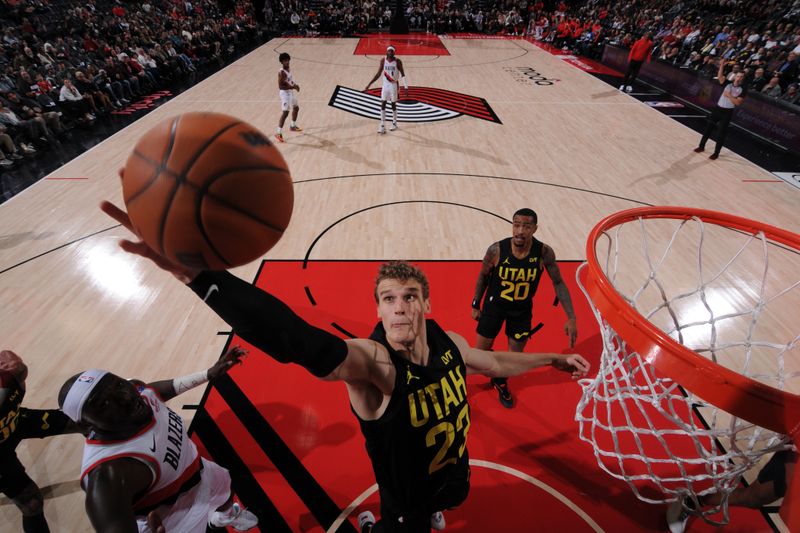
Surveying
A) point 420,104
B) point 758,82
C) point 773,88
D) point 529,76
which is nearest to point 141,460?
point 420,104

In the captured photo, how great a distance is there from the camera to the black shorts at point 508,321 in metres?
3.49

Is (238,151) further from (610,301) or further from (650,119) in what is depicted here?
(650,119)

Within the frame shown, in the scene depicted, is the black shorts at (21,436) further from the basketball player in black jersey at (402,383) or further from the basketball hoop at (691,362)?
the basketball hoop at (691,362)

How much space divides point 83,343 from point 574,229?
6.20 m

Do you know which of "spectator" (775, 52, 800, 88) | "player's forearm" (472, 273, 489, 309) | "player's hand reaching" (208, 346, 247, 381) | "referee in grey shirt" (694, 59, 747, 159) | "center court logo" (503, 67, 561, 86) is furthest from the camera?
"center court logo" (503, 67, 561, 86)

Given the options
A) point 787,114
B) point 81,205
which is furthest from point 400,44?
point 81,205

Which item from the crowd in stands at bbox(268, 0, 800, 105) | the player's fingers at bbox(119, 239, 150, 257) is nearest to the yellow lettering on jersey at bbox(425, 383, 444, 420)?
the player's fingers at bbox(119, 239, 150, 257)

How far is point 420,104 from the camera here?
37.8 ft

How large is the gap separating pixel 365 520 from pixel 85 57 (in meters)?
15.1

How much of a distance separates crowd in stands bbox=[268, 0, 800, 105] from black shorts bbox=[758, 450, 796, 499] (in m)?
10.6

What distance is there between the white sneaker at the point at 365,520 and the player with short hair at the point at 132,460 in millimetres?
928

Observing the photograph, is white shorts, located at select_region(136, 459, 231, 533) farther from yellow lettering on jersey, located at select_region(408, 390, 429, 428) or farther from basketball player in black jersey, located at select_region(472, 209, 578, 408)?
basketball player in black jersey, located at select_region(472, 209, 578, 408)

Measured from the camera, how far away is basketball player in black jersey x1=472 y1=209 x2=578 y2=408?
327 cm

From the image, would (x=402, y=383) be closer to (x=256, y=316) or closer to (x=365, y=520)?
(x=256, y=316)
